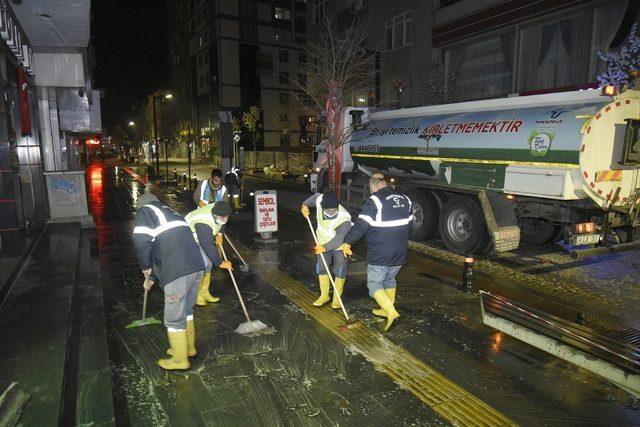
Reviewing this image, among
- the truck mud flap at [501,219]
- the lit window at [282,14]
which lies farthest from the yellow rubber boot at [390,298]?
the lit window at [282,14]

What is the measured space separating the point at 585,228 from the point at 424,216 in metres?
3.54

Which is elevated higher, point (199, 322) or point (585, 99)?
Result: point (585, 99)

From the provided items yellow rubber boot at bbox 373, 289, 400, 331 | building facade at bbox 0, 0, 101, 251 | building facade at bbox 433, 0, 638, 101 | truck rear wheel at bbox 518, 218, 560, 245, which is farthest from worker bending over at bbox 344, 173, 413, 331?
building facade at bbox 433, 0, 638, 101

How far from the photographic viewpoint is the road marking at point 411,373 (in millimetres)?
3820

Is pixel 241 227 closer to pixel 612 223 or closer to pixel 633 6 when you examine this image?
pixel 612 223

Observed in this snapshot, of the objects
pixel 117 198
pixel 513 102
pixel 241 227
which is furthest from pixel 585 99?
pixel 117 198

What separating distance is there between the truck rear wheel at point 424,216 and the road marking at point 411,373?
4.77 metres

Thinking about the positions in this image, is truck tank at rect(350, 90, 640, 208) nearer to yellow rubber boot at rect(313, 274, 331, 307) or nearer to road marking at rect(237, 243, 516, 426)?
yellow rubber boot at rect(313, 274, 331, 307)

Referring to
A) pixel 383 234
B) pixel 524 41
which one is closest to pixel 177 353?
pixel 383 234

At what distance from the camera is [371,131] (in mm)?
12461

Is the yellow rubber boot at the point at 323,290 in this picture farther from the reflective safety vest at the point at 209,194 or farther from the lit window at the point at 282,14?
the lit window at the point at 282,14

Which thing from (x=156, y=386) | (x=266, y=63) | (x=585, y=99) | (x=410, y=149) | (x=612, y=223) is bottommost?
(x=156, y=386)

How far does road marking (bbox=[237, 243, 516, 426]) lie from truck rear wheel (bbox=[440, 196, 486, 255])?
4.31m

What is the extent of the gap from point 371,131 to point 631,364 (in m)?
9.20
